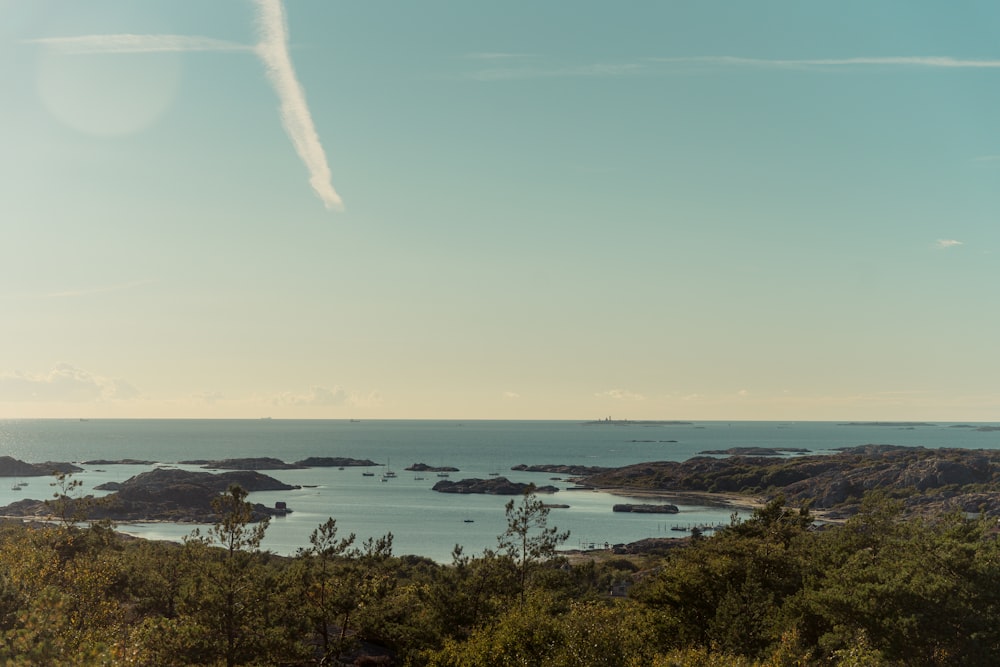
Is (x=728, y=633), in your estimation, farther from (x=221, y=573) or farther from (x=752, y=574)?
(x=221, y=573)

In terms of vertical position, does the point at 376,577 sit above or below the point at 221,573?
below

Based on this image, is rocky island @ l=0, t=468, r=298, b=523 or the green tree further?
rocky island @ l=0, t=468, r=298, b=523

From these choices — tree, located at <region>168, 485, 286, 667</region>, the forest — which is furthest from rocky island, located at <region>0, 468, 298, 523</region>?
tree, located at <region>168, 485, 286, 667</region>

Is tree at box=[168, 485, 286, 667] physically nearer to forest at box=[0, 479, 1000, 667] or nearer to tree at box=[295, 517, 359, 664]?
forest at box=[0, 479, 1000, 667]

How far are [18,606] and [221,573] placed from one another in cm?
820

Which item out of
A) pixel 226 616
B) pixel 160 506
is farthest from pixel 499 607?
pixel 160 506

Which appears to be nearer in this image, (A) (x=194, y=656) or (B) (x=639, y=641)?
(A) (x=194, y=656)

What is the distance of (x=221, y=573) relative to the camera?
33.5 meters

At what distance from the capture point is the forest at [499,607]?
30.1m

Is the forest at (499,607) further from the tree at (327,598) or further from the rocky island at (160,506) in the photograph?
the rocky island at (160,506)

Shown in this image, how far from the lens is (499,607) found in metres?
47.3

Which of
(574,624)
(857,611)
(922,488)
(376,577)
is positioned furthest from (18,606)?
(922,488)

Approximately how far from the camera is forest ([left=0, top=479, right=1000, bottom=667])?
98.9ft

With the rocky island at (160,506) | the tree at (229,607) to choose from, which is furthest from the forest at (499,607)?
the rocky island at (160,506)
